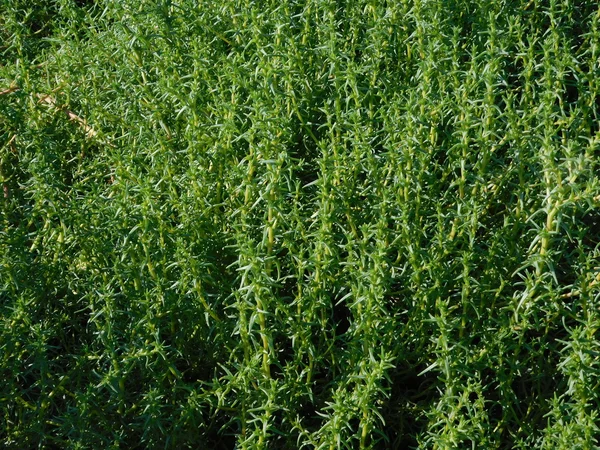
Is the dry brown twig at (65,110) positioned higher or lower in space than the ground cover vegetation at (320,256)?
higher

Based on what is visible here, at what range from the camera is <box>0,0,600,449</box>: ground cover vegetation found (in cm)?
291

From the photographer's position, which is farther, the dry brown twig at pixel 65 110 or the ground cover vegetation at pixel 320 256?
the dry brown twig at pixel 65 110

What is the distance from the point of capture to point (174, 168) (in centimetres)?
340

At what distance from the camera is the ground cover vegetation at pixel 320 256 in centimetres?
291

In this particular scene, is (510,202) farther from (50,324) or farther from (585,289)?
(50,324)

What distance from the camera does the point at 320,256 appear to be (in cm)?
298

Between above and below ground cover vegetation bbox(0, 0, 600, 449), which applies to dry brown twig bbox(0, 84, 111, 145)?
above

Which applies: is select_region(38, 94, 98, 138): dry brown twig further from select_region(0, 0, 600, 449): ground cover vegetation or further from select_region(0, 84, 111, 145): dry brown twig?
select_region(0, 0, 600, 449): ground cover vegetation

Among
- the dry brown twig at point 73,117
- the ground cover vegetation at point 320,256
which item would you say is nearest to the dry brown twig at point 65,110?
the dry brown twig at point 73,117

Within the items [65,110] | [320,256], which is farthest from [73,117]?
[320,256]

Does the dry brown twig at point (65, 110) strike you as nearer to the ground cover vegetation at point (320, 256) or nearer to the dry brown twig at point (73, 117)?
the dry brown twig at point (73, 117)

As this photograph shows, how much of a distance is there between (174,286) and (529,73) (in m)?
1.40

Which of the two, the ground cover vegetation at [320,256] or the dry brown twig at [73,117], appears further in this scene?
the dry brown twig at [73,117]

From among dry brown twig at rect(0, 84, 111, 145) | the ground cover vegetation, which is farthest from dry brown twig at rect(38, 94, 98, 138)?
the ground cover vegetation
